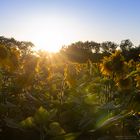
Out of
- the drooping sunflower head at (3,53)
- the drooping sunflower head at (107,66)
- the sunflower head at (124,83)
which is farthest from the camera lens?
the drooping sunflower head at (107,66)

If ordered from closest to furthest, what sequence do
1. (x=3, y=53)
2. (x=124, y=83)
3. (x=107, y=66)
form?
(x=3, y=53)
(x=124, y=83)
(x=107, y=66)

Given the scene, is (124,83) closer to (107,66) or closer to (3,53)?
(107,66)

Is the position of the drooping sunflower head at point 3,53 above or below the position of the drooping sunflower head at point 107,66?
above


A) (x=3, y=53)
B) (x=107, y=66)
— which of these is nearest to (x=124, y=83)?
(x=107, y=66)

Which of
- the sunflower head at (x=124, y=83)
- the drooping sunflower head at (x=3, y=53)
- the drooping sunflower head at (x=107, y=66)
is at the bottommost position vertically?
the sunflower head at (x=124, y=83)

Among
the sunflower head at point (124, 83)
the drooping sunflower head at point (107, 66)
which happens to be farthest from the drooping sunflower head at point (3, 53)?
the drooping sunflower head at point (107, 66)

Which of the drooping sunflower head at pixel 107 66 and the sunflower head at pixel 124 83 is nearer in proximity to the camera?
the sunflower head at pixel 124 83

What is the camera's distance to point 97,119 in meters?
9.42

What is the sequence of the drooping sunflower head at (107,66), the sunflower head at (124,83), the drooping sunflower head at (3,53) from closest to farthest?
1. the drooping sunflower head at (3,53)
2. the sunflower head at (124,83)
3. the drooping sunflower head at (107,66)

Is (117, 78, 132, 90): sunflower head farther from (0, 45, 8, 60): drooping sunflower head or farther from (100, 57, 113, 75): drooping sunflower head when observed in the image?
(0, 45, 8, 60): drooping sunflower head

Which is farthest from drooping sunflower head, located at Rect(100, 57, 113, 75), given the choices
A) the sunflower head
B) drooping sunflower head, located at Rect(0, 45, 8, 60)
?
drooping sunflower head, located at Rect(0, 45, 8, 60)

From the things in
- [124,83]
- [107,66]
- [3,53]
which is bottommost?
[124,83]

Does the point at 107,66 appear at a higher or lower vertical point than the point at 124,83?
higher

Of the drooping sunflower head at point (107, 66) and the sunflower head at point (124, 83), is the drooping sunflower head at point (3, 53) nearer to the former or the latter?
the sunflower head at point (124, 83)
